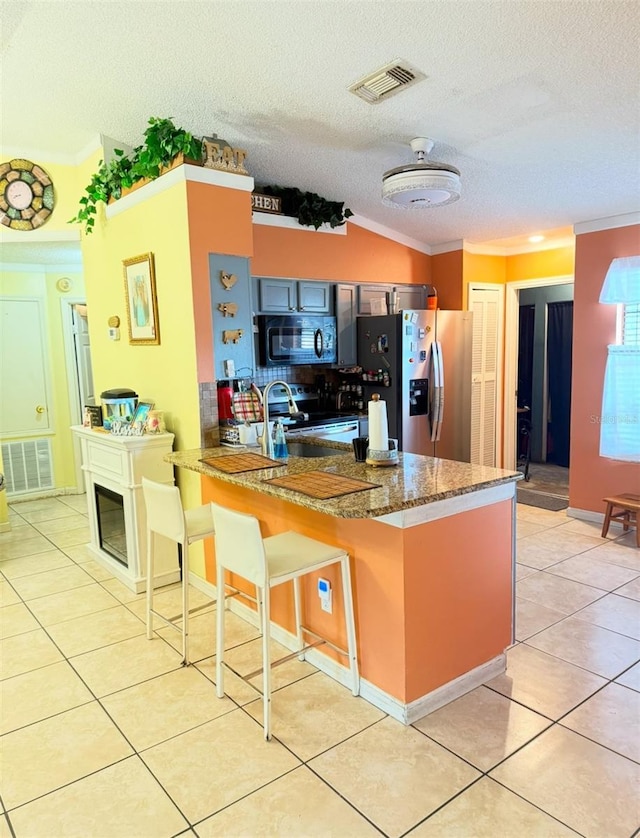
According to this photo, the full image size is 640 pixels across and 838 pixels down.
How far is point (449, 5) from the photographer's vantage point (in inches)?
88.3

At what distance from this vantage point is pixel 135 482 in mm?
3576

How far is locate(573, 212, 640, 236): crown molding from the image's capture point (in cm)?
436

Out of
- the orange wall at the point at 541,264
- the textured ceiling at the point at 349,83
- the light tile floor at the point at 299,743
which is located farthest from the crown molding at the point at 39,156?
the orange wall at the point at 541,264

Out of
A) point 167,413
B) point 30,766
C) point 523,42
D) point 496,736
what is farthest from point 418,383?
point 30,766

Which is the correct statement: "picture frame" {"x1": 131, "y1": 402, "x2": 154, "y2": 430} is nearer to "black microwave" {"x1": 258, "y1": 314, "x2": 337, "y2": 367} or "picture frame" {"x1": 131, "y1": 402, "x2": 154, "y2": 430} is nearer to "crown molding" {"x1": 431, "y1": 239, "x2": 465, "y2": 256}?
"black microwave" {"x1": 258, "y1": 314, "x2": 337, "y2": 367}

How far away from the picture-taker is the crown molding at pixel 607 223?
4363 mm

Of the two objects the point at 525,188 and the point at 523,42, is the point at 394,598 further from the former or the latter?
the point at 525,188

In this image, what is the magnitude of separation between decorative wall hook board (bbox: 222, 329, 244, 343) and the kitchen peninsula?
3.57 feet

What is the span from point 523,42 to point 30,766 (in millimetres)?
3573

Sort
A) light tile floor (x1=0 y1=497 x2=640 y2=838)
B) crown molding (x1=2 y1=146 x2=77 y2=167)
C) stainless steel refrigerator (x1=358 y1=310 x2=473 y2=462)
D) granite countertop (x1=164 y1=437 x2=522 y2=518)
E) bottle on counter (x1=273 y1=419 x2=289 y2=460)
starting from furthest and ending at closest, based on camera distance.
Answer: stainless steel refrigerator (x1=358 y1=310 x2=473 y2=462) < crown molding (x1=2 y1=146 x2=77 y2=167) < bottle on counter (x1=273 y1=419 x2=289 y2=460) < granite countertop (x1=164 y1=437 x2=522 y2=518) < light tile floor (x1=0 y1=497 x2=640 y2=838)

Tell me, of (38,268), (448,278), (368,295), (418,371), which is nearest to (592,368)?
(418,371)

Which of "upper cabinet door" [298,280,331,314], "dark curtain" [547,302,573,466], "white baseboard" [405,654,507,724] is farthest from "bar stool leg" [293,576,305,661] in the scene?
"dark curtain" [547,302,573,466]

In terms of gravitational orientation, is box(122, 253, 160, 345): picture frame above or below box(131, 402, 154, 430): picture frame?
above

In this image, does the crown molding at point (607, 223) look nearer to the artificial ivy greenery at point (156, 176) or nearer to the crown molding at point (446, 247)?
the crown molding at point (446, 247)
